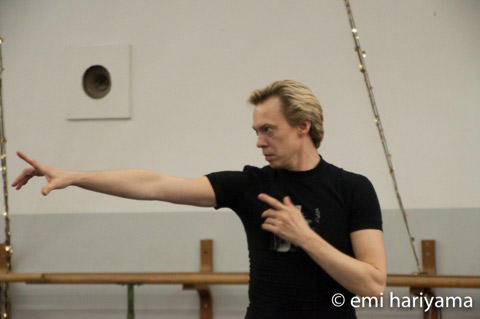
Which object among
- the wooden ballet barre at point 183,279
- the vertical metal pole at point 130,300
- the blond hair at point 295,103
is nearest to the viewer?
the blond hair at point 295,103

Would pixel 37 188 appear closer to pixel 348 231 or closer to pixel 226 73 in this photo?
pixel 226 73

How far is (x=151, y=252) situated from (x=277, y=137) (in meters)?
1.92

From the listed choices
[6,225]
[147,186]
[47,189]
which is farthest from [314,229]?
[6,225]

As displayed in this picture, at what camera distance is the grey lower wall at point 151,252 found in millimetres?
3346

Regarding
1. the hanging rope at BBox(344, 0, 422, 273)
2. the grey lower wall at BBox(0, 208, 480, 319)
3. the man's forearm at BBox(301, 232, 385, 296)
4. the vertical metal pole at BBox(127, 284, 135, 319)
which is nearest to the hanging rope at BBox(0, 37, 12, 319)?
the grey lower wall at BBox(0, 208, 480, 319)

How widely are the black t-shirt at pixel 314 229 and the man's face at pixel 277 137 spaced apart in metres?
0.05

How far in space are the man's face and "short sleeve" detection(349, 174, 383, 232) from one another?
0.60 ft

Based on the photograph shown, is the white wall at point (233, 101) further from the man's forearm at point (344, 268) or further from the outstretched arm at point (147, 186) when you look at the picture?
the man's forearm at point (344, 268)

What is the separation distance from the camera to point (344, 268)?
1.58 m

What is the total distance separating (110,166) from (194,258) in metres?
0.69

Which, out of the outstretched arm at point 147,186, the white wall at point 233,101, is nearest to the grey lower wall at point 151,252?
the white wall at point 233,101

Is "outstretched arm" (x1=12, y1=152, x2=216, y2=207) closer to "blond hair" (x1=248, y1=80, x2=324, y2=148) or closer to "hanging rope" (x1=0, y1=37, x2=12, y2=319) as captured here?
"blond hair" (x1=248, y1=80, x2=324, y2=148)

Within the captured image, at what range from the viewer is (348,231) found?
1.74 meters

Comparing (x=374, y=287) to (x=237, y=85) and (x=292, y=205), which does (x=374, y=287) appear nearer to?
(x=292, y=205)
